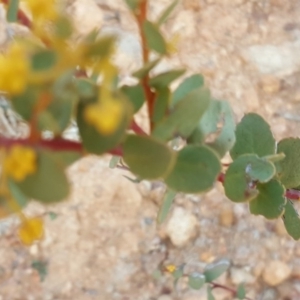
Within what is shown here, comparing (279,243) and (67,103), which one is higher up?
(67,103)

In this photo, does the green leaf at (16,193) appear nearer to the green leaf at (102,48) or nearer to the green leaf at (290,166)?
the green leaf at (102,48)

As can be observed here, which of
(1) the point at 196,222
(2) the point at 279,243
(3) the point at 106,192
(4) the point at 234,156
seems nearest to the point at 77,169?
(3) the point at 106,192

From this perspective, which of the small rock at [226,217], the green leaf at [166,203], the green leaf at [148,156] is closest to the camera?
the green leaf at [148,156]

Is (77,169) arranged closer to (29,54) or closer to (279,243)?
(279,243)

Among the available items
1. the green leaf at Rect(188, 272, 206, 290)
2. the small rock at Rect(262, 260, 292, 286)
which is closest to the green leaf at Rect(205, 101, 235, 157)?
the green leaf at Rect(188, 272, 206, 290)

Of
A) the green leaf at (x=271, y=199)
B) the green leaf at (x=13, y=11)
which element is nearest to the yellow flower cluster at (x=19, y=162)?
the green leaf at (x=13, y=11)

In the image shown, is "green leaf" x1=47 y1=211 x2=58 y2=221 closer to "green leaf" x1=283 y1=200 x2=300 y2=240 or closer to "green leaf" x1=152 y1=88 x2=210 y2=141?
"green leaf" x1=283 y1=200 x2=300 y2=240
